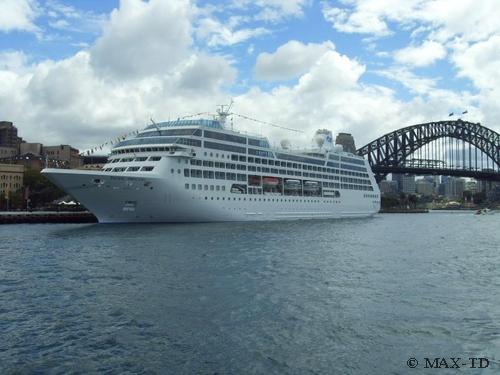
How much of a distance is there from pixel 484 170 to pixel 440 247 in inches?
5835

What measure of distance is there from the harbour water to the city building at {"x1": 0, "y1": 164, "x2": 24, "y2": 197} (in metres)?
105

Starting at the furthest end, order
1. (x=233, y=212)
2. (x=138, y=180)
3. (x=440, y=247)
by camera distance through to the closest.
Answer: (x=233, y=212)
(x=138, y=180)
(x=440, y=247)

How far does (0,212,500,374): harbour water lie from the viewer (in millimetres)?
13414

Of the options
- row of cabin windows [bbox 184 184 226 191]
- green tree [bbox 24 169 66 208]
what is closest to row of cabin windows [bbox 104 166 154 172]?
row of cabin windows [bbox 184 184 226 191]

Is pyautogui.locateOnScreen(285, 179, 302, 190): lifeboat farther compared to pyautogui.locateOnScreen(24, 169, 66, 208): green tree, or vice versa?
pyautogui.locateOnScreen(24, 169, 66, 208): green tree

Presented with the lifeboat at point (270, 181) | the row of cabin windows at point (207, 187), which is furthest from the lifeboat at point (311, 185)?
the row of cabin windows at point (207, 187)

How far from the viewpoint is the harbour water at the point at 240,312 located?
13414mm

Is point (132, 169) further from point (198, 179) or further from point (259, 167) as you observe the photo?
point (259, 167)

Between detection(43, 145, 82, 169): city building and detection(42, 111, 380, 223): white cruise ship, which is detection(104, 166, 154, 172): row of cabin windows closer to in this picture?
detection(42, 111, 380, 223): white cruise ship

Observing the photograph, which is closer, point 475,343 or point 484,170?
point 475,343

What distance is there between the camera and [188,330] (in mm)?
15750

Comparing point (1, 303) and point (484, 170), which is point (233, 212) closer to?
point (1, 303)

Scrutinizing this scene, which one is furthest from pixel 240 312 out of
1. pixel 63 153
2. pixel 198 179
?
pixel 63 153

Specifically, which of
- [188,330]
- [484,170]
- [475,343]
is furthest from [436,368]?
[484,170]
